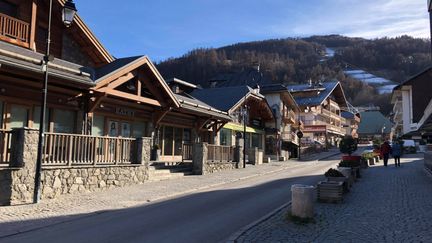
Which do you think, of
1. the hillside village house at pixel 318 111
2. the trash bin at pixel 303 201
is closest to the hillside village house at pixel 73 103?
the trash bin at pixel 303 201

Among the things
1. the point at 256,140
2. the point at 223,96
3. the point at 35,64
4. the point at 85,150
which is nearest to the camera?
the point at 35,64

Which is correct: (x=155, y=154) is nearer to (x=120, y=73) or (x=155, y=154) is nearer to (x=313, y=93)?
(x=120, y=73)

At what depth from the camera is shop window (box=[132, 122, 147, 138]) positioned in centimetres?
2253

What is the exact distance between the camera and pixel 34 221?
10000 mm

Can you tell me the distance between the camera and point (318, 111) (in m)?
72.0

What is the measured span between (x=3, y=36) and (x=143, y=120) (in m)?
8.69

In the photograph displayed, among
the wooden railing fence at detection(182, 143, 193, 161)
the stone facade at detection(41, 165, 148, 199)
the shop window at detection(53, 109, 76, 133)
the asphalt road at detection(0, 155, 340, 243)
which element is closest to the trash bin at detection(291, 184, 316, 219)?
the asphalt road at detection(0, 155, 340, 243)

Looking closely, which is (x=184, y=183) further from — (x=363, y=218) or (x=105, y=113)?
(x=363, y=218)

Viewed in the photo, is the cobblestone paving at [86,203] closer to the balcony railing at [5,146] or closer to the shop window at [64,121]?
the balcony railing at [5,146]

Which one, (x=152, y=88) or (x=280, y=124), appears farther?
(x=280, y=124)

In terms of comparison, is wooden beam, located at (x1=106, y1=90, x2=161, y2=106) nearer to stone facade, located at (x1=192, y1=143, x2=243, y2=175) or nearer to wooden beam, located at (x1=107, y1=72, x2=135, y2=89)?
wooden beam, located at (x1=107, y1=72, x2=135, y2=89)

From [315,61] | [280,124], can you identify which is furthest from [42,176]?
[315,61]

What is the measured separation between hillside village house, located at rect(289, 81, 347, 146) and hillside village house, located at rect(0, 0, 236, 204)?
146 feet

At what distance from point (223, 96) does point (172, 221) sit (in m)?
26.0
